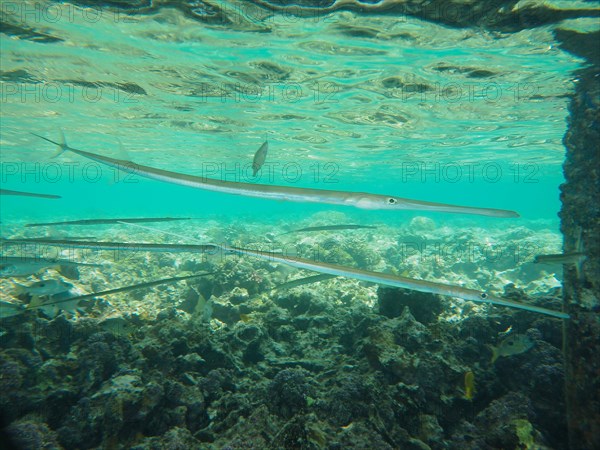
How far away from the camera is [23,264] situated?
5.92 metres

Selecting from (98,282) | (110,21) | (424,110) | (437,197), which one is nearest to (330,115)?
(424,110)

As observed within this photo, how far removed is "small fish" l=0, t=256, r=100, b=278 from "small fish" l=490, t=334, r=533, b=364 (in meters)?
6.93

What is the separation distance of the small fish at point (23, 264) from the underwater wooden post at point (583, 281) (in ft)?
23.9

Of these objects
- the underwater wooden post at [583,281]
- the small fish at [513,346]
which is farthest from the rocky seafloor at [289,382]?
the underwater wooden post at [583,281]

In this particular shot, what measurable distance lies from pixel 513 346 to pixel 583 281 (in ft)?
4.20

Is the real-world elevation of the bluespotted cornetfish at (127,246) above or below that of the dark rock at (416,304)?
above

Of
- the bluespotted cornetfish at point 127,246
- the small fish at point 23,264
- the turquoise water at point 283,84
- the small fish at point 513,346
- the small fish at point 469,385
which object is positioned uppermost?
the turquoise water at point 283,84

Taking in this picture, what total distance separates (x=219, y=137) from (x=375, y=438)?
2354cm

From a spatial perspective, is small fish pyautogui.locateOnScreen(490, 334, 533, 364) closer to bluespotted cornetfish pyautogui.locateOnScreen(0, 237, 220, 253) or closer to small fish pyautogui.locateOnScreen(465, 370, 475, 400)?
small fish pyautogui.locateOnScreen(465, 370, 475, 400)

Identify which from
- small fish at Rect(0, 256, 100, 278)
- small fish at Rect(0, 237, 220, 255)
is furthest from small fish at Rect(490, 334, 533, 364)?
small fish at Rect(0, 256, 100, 278)

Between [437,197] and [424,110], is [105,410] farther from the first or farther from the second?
[437,197]

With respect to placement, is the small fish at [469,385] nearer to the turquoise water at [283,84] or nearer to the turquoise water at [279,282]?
the turquoise water at [279,282]

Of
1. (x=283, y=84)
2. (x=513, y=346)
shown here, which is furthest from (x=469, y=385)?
(x=283, y=84)

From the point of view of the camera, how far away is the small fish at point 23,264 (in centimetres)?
570
